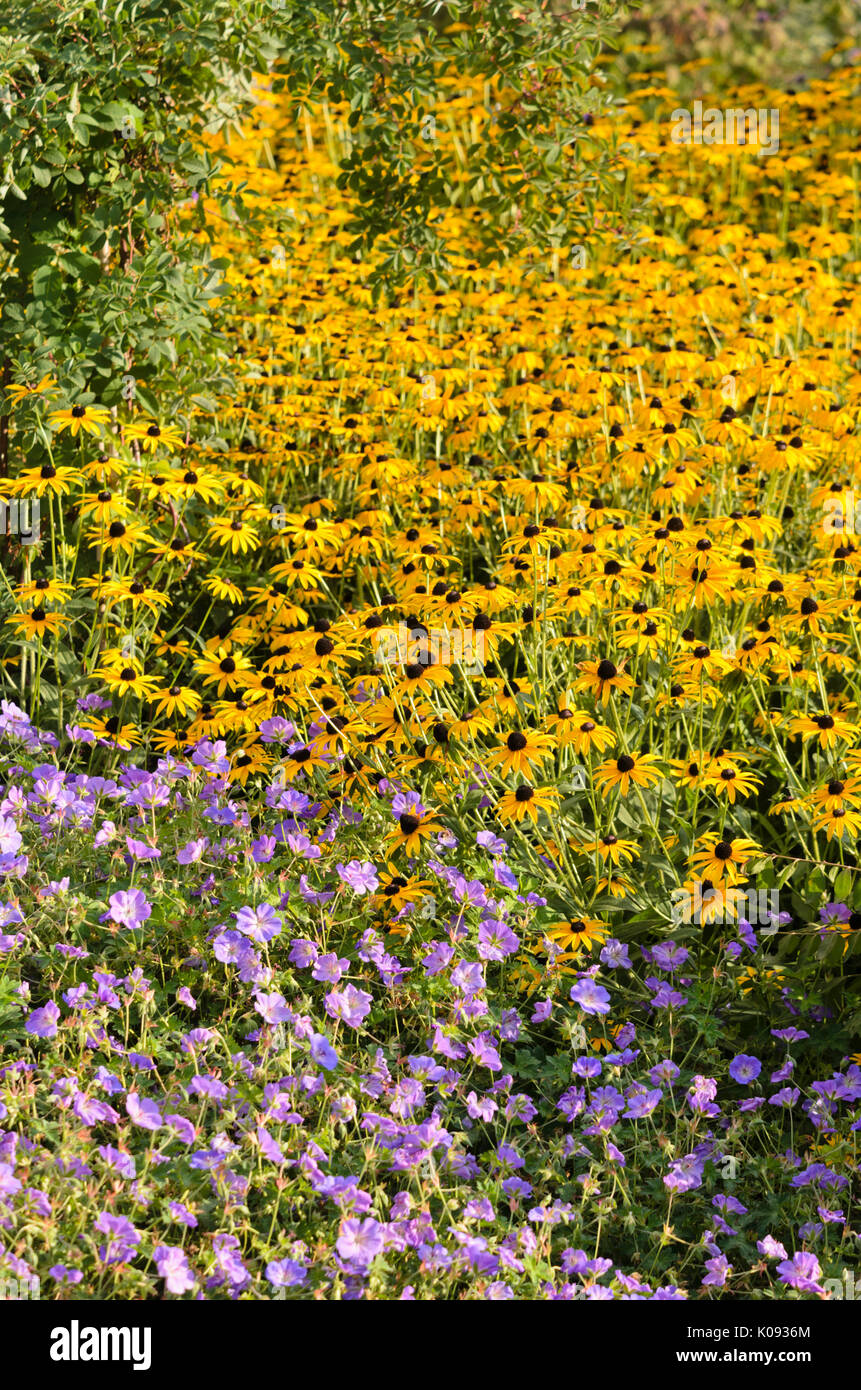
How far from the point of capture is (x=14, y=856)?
11.5 ft

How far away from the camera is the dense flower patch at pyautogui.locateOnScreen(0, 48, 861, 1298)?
2.79 metres

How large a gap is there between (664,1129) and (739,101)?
8.90 metres

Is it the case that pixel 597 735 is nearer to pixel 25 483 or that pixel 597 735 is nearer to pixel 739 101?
pixel 25 483

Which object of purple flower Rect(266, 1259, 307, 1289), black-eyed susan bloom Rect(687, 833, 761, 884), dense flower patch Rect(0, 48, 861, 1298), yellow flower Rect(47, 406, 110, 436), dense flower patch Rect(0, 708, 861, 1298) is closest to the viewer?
purple flower Rect(266, 1259, 307, 1289)

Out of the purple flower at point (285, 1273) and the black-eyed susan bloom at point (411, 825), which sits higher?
the black-eyed susan bloom at point (411, 825)

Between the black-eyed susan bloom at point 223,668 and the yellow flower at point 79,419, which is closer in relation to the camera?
the black-eyed susan bloom at point 223,668

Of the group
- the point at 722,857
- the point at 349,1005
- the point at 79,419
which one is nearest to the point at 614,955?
the point at 722,857

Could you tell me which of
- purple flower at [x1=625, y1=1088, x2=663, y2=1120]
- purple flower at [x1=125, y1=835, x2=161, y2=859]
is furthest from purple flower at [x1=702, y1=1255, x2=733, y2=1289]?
purple flower at [x1=125, y1=835, x2=161, y2=859]

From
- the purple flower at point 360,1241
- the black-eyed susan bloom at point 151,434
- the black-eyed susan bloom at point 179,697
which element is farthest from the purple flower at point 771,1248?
the black-eyed susan bloom at point 151,434

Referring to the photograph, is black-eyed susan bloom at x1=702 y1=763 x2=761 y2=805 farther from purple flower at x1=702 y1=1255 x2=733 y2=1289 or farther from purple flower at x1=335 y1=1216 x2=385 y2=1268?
purple flower at x1=335 y1=1216 x2=385 y2=1268

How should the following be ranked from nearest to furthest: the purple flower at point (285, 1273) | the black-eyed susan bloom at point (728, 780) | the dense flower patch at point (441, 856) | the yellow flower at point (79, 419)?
the purple flower at point (285, 1273) → the dense flower patch at point (441, 856) → the black-eyed susan bloom at point (728, 780) → the yellow flower at point (79, 419)

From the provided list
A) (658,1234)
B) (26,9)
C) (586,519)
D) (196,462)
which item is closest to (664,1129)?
(658,1234)

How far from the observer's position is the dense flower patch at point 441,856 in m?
2.79

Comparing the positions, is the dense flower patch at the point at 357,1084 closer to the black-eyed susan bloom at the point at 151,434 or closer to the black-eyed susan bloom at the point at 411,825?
the black-eyed susan bloom at the point at 411,825
